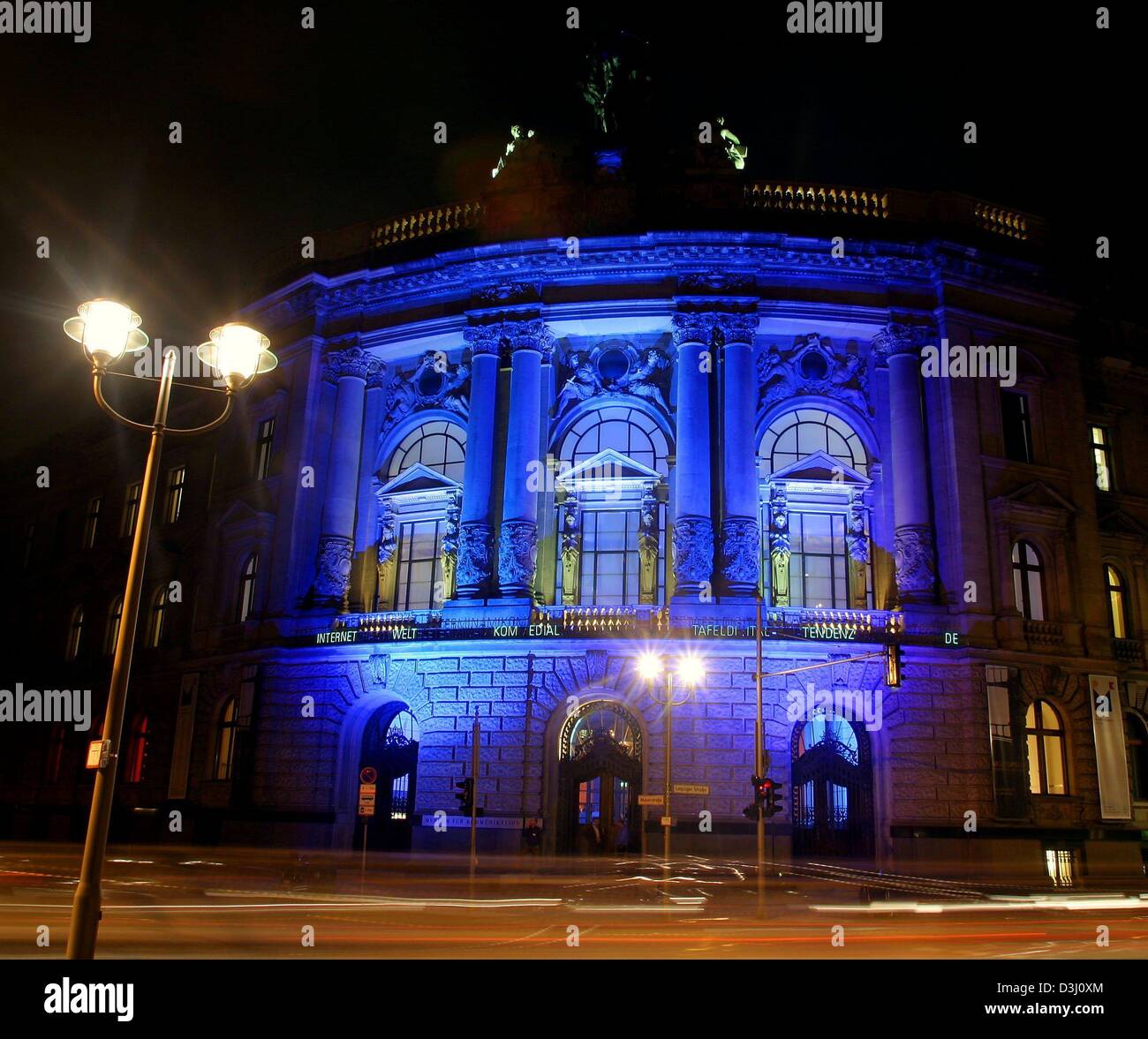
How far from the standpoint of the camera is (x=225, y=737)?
36094mm

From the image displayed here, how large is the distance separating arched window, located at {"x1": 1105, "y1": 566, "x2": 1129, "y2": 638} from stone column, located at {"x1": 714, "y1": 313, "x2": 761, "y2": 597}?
13.7 metres

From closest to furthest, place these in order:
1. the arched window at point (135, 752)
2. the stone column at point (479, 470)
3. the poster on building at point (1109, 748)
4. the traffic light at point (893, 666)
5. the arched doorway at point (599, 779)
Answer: the traffic light at point (893, 666), the arched doorway at point (599, 779), the poster on building at point (1109, 748), the stone column at point (479, 470), the arched window at point (135, 752)

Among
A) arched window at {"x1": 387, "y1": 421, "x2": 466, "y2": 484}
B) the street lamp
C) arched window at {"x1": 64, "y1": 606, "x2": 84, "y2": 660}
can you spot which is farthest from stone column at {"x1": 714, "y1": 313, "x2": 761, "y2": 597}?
arched window at {"x1": 64, "y1": 606, "x2": 84, "y2": 660}

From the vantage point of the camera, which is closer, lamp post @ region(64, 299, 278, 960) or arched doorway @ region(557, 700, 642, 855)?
lamp post @ region(64, 299, 278, 960)

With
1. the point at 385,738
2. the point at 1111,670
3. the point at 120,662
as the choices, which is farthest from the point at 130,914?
the point at 1111,670

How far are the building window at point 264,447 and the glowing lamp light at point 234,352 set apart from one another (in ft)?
85.4

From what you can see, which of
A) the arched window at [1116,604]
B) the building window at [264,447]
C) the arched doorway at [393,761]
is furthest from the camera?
the building window at [264,447]

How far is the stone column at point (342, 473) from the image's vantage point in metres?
34.0

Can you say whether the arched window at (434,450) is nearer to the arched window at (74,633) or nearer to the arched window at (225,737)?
the arched window at (225,737)

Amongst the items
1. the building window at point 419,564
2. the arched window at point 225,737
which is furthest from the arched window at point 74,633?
the building window at point 419,564

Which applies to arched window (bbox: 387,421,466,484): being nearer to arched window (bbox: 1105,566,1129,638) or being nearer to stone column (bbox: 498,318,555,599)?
stone column (bbox: 498,318,555,599)

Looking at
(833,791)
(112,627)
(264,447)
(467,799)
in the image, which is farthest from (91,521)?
(833,791)

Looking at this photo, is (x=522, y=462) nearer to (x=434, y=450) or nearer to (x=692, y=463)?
(x=434, y=450)

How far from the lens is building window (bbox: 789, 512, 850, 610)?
32188 mm
